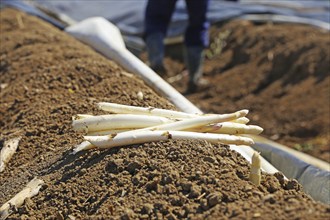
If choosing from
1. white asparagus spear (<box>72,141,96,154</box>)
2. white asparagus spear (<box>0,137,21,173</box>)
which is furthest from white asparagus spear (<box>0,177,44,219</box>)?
white asparagus spear (<box>0,137,21,173</box>)

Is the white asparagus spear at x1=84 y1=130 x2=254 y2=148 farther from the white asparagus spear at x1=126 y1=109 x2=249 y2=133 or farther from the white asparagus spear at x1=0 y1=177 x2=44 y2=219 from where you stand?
the white asparagus spear at x1=0 y1=177 x2=44 y2=219

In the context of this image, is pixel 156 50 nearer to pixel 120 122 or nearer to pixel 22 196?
pixel 120 122

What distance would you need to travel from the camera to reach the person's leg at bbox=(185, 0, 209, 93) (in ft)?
19.6

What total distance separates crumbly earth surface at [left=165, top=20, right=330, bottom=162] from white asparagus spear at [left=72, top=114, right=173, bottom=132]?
250 cm

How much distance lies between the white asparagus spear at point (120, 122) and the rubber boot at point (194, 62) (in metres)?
3.45

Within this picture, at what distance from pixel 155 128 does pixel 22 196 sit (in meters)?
0.56

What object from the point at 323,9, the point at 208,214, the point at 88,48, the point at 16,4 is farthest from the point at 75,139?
the point at 323,9

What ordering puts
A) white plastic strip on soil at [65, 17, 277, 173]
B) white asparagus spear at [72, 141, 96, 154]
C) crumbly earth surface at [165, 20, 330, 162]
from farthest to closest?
crumbly earth surface at [165, 20, 330, 162] < white plastic strip on soil at [65, 17, 277, 173] < white asparagus spear at [72, 141, 96, 154]

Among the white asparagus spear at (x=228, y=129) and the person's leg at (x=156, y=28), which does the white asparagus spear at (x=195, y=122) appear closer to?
the white asparagus spear at (x=228, y=129)

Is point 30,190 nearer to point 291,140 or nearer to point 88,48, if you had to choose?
point 88,48

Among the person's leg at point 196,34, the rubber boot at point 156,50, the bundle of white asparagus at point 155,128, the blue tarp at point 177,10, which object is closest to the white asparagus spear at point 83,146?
the bundle of white asparagus at point 155,128

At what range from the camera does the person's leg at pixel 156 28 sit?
230 inches

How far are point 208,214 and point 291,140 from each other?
3.46 meters

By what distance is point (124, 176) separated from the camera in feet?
8.32
